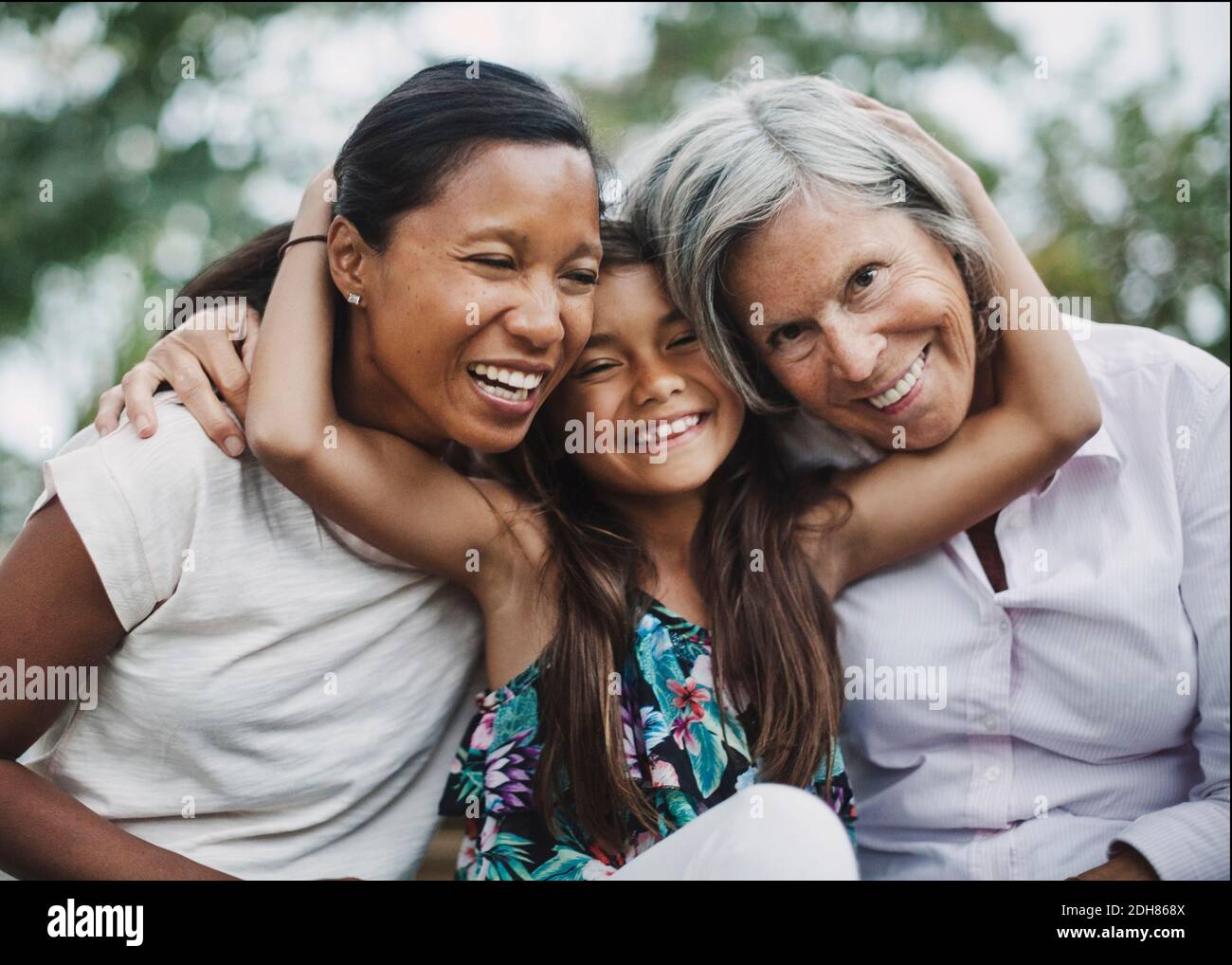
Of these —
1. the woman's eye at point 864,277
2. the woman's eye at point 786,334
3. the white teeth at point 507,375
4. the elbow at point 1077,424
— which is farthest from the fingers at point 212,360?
the elbow at point 1077,424

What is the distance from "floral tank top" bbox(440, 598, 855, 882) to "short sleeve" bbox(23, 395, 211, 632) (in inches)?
22.1

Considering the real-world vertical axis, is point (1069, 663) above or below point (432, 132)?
below

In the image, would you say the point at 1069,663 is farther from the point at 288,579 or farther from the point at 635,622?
the point at 288,579

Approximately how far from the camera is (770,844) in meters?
1.55

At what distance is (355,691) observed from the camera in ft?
6.50

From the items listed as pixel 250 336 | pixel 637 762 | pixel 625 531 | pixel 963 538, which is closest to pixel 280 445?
pixel 250 336

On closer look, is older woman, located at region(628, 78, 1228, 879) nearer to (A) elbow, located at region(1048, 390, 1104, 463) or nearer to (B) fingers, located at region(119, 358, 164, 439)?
(A) elbow, located at region(1048, 390, 1104, 463)

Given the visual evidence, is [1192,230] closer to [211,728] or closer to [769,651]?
[769,651]

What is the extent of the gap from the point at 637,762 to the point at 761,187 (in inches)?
37.4

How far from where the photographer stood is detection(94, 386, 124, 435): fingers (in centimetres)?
185

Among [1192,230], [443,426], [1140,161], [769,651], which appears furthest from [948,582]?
[1140,161]
